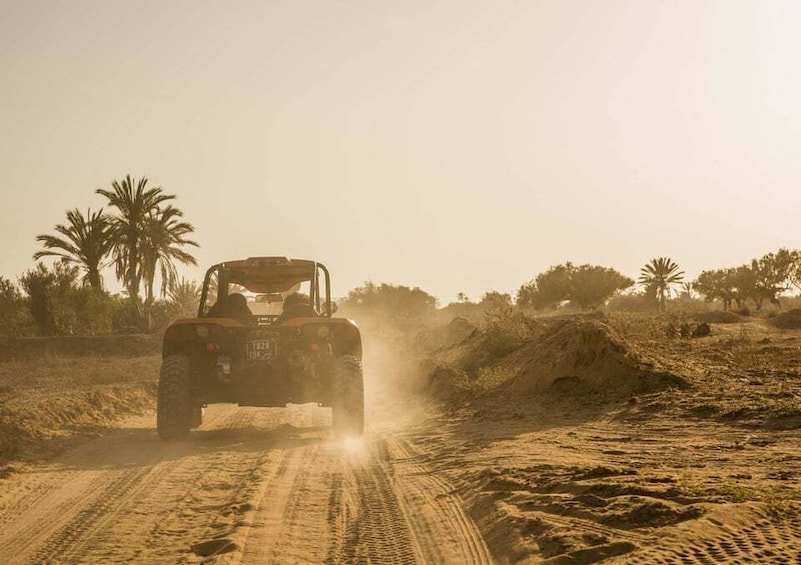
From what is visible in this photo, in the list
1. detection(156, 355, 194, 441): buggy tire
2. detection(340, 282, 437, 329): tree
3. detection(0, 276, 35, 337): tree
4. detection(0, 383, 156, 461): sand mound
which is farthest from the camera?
detection(340, 282, 437, 329): tree

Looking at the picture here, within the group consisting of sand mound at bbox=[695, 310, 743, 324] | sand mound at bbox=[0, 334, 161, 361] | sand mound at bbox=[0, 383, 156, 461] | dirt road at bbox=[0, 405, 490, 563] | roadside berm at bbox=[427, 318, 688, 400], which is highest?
sand mound at bbox=[695, 310, 743, 324]

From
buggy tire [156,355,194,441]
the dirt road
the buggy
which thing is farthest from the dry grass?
the buggy

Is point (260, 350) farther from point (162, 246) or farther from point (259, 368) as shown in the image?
point (162, 246)

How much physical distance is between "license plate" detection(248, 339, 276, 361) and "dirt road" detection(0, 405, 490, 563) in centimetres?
123

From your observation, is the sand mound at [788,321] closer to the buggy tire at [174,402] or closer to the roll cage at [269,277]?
the roll cage at [269,277]

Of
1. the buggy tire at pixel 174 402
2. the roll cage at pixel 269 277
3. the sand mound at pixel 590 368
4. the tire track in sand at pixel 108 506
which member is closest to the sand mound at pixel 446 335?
the sand mound at pixel 590 368

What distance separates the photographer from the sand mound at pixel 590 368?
542 inches

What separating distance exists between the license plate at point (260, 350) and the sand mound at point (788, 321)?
27739 millimetres

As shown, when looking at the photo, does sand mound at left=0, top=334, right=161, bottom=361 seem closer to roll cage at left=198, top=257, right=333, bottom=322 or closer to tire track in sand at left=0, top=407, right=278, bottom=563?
roll cage at left=198, top=257, right=333, bottom=322

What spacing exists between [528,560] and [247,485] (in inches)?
134

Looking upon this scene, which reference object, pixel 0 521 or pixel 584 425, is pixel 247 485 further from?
pixel 584 425

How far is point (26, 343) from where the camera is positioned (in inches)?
1361

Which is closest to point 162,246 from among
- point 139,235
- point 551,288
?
point 139,235

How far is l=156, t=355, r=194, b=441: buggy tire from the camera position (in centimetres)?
1117
